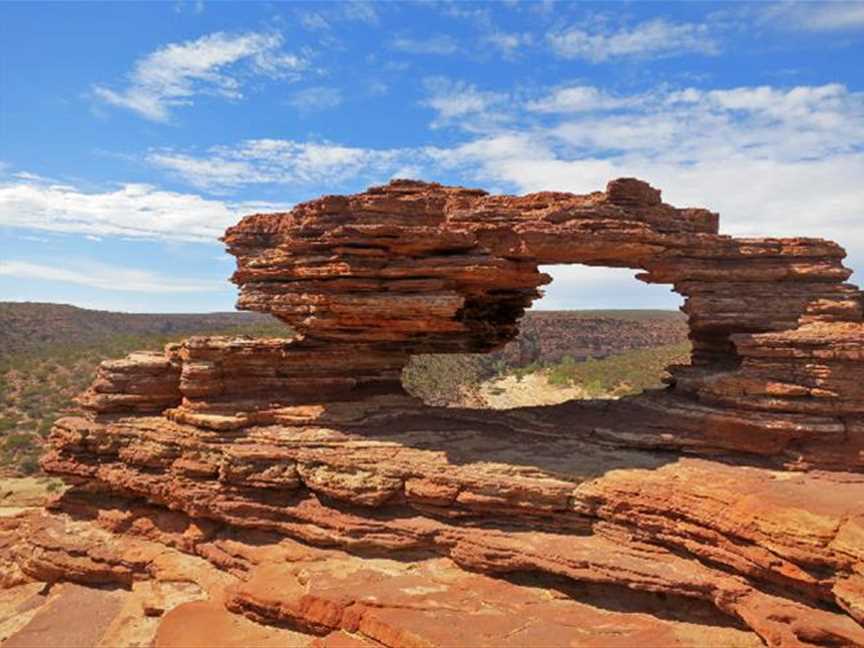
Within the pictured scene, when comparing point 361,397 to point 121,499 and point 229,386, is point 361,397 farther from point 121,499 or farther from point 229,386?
point 121,499

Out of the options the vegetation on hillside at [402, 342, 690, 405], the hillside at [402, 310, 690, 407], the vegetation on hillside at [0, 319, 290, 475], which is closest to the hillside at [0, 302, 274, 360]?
the vegetation on hillside at [0, 319, 290, 475]

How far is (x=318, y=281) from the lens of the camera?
66.1 ft

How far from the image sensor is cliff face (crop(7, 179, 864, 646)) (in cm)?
1400

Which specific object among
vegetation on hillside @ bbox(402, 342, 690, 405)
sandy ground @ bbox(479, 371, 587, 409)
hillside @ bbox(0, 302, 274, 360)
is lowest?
sandy ground @ bbox(479, 371, 587, 409)

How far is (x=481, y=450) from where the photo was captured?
1847 centimetres

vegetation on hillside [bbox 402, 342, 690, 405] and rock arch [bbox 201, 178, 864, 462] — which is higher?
rock arch [bbox 201, 178, 864, 462]

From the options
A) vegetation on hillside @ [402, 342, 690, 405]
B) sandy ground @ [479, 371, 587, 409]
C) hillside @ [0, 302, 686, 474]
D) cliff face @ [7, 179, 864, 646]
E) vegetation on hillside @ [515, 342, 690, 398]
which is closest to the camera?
cliff face @ [7, 179, 864, 646]

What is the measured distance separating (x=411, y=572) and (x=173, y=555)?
8.09 metres

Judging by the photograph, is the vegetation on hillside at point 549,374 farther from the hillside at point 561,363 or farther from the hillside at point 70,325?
the hillside at point 70,325

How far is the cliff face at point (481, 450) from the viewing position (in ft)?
45.9

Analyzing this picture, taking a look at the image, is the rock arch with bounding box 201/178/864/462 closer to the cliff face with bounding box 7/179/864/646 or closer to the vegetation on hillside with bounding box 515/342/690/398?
the cliff face with bounding box 7/179/864/646

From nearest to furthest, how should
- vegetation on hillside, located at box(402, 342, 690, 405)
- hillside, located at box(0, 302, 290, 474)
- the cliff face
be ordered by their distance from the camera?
1. the cliff face
2. hillside, located at box(0, 302, 290, 474)
3. vegetation on hillside, located at box(402, 342, 690, 405)

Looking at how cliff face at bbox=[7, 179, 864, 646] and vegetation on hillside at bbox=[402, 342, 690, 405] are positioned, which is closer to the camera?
cliff face at bbox=[7, 179, 864, 646]

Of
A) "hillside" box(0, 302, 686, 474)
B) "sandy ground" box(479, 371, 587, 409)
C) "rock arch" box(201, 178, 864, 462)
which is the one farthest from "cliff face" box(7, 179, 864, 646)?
"sandy ground" box(479, 371, 587, 409)
